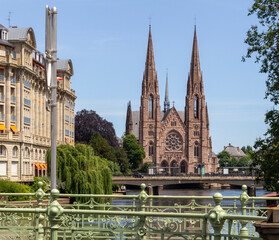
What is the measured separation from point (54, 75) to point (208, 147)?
167 m

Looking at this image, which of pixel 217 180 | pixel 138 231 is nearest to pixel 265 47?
pixel 138 231

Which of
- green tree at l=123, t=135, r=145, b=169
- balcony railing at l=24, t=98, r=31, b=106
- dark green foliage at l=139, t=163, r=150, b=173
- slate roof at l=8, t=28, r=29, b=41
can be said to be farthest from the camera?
dark green foliage at l=139, t=163, r=150, b=173

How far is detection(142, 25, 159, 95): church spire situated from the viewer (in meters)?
171

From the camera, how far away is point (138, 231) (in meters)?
9.24

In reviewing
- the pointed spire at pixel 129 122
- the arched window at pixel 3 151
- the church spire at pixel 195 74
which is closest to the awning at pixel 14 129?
the arched window at pixel 3 151

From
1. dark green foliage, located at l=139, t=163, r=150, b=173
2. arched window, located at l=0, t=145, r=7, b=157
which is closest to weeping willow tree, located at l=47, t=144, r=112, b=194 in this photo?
arched window, located at l=0, t=145, r=7, b=157

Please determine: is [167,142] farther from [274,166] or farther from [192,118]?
[274,166]

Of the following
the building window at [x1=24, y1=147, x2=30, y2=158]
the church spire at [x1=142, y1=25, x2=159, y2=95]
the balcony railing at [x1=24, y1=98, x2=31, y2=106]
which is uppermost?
the church spire at [x1=142, y1=25, x2=159, y2=95]

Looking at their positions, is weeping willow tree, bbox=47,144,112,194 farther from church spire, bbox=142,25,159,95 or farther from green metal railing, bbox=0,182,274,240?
church spire, bbox=142,25,159,95

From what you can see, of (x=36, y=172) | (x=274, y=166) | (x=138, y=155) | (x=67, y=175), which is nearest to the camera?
(x=274, y=166)

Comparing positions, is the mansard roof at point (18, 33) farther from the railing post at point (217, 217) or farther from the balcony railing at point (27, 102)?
the railing post at point (217, 217)

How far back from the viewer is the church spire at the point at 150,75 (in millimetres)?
171375

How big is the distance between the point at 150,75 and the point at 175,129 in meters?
17.2

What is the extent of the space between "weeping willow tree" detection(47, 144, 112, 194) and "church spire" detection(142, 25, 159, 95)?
117m
